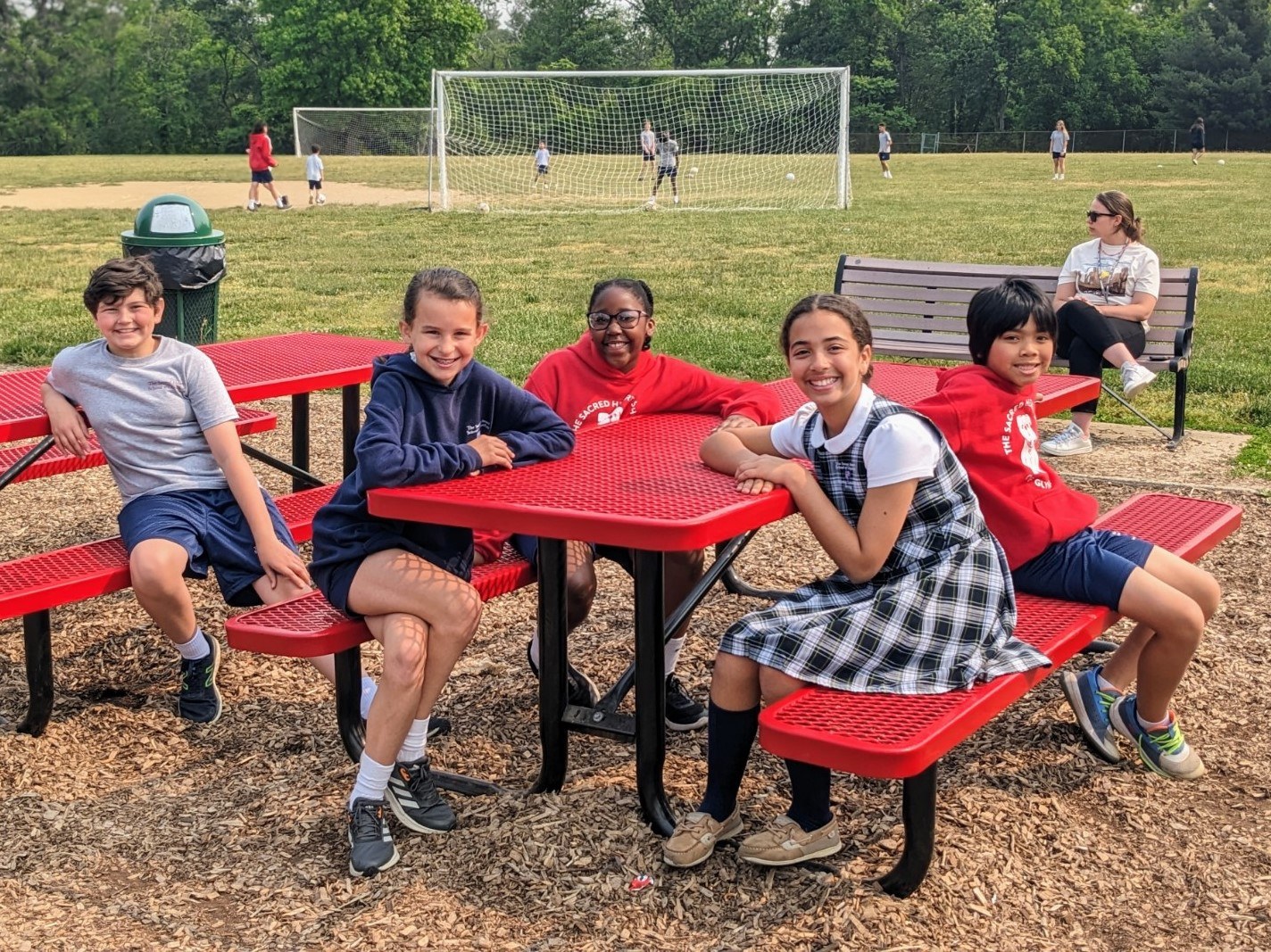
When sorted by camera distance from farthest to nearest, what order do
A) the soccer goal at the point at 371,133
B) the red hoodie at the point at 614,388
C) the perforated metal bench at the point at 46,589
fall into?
the soccer goal at the point at 371,133
the red hoodie at the point at 614,388
the perforated metal bench at the point at 46,589

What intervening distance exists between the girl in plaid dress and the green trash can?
5.88m

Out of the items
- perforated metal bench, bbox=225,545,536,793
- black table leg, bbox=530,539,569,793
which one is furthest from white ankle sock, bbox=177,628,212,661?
black table leg, bbox=530,539,569,793

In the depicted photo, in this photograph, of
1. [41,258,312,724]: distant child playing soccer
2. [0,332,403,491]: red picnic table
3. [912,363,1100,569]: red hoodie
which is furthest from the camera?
[0,332,403,491]: red picnic table

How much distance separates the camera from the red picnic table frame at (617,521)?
3.10 meters

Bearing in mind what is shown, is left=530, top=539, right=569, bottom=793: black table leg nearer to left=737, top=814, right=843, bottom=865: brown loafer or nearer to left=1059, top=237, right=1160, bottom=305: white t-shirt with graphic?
left=737, top=814, right=843, bottom=865: brown loafer

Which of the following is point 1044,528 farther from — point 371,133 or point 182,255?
point 371,133

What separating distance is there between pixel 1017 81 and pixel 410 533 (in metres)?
75.5

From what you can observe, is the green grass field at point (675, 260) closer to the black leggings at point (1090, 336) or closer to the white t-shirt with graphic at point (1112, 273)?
the black leggings at point (1090, 336)

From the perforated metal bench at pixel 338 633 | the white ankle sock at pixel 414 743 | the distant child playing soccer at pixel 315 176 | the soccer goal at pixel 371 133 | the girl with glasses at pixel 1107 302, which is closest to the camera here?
the perforated metal bench at pixel 338 633

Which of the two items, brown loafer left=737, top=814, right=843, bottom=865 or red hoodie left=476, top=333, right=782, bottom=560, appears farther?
red hoodie left=476, top=333, right=782, bottom=560

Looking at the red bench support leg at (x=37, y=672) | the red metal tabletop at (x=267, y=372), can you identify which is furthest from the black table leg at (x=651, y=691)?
the red metal tabletop at (x=267, y=372)

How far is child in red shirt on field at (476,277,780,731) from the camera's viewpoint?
409 centimetres

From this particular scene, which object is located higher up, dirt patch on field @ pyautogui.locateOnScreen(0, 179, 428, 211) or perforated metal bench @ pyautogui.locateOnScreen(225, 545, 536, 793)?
dirt patch on field @ pyautogui.locateOnScreen(0, 179, 428, 211)

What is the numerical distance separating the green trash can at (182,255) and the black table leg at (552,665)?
5405 millimetres
